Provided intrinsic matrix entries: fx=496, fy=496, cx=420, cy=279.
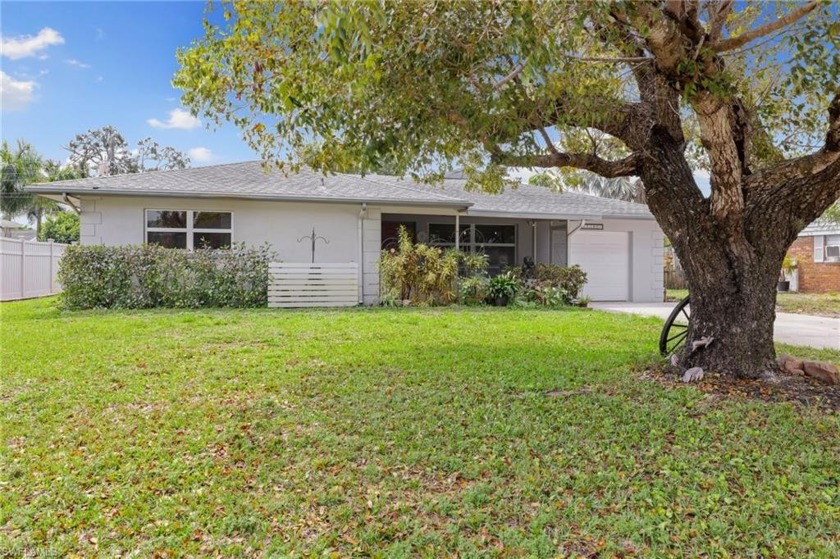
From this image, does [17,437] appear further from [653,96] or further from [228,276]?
[228,276]

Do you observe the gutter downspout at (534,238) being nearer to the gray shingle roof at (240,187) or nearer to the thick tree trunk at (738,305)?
Result: the gray shingle roof at (240,187)

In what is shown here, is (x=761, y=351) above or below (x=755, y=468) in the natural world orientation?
above

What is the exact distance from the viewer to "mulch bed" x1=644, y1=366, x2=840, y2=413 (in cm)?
415

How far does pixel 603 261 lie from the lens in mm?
14945

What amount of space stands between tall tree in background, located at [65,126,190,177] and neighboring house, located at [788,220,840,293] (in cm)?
3746

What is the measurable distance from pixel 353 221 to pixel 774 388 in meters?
9.67

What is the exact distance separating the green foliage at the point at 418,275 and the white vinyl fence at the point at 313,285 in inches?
31.4

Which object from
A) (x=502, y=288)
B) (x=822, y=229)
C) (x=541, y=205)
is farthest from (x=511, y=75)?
(x=822, y=229)

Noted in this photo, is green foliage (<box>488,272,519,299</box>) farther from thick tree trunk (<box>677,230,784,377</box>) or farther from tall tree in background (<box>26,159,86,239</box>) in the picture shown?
tall tree in background (<box>26,159,86,239</box>)

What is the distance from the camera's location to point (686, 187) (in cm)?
499

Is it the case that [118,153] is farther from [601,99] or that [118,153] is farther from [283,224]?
[601,99]

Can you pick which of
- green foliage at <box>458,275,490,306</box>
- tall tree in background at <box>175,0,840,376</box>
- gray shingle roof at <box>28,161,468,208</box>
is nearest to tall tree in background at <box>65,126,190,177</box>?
gray shingle roof at <box>28,161,468,208</box>

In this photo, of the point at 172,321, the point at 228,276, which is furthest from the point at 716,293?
the point at 228,276

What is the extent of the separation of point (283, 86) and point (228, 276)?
7.98 m
